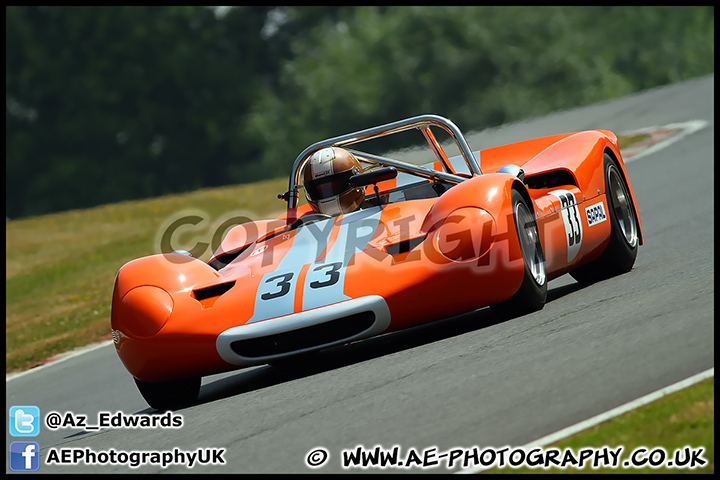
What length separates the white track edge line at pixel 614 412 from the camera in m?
3.43

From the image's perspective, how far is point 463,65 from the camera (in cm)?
3631

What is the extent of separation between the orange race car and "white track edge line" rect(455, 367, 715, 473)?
1.59 metres

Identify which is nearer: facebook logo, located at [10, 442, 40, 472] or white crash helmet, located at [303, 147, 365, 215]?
facebook logo, located at [10, 442, 40, 472]

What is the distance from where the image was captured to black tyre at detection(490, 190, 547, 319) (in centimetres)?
550

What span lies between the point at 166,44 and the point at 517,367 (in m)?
43.5

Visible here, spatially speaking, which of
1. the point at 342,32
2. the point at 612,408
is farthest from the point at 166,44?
the point at 612,408

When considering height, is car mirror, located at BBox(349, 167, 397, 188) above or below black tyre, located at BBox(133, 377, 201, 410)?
above

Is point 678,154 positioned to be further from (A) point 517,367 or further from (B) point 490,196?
(A) point 517,367

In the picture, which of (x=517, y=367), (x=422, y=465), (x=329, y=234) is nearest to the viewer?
(x=422, y=465)

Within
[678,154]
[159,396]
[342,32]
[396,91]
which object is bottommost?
[159,396]

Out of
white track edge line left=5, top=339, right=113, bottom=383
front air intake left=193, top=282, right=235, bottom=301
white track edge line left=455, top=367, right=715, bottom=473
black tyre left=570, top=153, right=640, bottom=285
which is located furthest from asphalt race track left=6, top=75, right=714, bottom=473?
white track edge line left=5, top=339, right=113, bottom=383

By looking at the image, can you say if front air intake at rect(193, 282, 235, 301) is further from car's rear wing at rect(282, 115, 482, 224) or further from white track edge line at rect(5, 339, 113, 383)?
white track edge line at rect(5, 339, 113, 383)

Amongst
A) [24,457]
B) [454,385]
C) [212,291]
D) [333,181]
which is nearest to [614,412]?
[454,385]

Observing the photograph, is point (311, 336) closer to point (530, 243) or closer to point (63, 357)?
point (530, 243)
